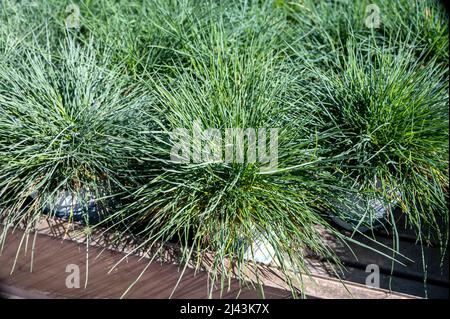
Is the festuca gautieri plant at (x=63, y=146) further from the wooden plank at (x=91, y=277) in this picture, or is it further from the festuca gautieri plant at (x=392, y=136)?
the festuca gautieri plant at (x=392, y=136)

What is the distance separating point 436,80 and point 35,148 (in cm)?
140

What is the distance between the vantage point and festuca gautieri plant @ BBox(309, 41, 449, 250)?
176cm

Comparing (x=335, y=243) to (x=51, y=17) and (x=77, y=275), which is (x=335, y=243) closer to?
(x=77, y=275)

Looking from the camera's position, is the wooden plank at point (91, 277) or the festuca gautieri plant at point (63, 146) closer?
the wooden plank at point (91, 277)

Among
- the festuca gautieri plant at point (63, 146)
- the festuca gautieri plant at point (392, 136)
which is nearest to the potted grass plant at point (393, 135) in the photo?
the festuca gautieri plant at point (392, 136)

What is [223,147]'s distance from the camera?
5.50 feet

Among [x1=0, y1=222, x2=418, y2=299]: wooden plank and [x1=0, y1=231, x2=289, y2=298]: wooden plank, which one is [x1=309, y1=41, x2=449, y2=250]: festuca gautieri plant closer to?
[x1=0, y1=222, x2=418, y2=299]: wooden plank

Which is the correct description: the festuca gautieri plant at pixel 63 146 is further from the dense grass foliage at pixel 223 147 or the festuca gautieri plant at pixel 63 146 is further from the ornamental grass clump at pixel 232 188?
the ornamental grass clump at pixel 232 188

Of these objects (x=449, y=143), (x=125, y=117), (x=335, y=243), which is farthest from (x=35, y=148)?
(x=449, y=143)

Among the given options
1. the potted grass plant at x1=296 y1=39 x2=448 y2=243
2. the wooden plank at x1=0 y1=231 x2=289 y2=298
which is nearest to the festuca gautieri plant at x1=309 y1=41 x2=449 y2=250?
the potted grass plant at x1=296 y1=39 x2=448 y2=243

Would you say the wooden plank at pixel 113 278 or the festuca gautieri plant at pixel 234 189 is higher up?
the festuca gautieri plant at pixel 234 189

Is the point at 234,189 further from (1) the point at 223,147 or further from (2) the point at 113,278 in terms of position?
(2) the point at 113,278

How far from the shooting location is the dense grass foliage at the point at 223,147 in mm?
1627

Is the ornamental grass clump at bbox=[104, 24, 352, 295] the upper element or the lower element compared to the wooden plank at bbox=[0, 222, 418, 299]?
upper
